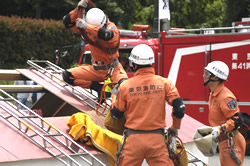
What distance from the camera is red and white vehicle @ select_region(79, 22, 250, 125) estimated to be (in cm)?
1144

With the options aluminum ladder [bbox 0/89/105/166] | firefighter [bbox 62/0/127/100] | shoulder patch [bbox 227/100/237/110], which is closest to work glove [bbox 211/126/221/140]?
shoulder patch [bbox 227/100/237/110]

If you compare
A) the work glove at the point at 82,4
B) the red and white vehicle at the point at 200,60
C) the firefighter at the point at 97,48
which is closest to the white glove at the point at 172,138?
the firefighter at the point at 97,48

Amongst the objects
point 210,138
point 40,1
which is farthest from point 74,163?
point 40,1

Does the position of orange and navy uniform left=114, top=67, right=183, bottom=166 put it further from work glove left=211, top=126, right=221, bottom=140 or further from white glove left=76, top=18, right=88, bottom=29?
white glove left=76, top=18, right=88, bottom=29

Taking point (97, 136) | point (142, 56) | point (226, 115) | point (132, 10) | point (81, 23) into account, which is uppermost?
point (81, 23)

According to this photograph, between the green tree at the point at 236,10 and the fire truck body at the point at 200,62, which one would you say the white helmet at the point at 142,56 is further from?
the green tree at the point at 236,10

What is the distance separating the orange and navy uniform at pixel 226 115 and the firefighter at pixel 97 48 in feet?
4.58

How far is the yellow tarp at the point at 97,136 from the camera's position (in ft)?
21.0

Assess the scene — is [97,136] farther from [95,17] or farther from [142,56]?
[95,17]

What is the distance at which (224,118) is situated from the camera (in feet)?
22.4

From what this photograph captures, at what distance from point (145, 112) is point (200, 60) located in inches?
245

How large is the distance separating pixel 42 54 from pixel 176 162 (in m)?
15.7

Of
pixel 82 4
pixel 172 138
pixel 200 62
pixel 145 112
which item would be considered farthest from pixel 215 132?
pixel 200 62

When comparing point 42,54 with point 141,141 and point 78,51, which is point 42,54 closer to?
point 78,51
